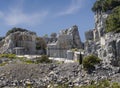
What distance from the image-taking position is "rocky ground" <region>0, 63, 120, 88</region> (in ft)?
164

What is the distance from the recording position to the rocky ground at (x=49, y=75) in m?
49.9

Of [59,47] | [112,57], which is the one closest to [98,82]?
[112,57]

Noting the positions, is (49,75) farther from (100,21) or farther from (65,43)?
(100,21)

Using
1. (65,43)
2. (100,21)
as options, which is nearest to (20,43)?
(65,43)

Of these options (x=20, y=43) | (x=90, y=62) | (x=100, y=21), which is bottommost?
(x=90, y=62)

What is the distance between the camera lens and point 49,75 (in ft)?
176

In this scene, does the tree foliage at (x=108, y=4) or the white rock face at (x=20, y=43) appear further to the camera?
the white rock face at (x=20, y=43)

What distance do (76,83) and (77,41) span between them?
4283cm

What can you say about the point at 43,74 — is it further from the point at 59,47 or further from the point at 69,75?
the point at 59,47

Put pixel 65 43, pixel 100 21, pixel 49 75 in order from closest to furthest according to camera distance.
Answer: pixel 49 75 → pixel 65 43 → pixel 100 21

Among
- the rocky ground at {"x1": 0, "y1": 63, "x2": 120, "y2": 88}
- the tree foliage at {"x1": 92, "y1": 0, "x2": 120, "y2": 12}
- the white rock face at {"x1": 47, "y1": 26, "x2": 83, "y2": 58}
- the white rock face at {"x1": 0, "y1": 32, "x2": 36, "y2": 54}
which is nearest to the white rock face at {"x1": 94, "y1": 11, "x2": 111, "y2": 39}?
the tree foliage at {"x1": 92, "y1": 0, "x2": 120, "y2": 12}

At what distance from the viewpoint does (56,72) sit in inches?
2143

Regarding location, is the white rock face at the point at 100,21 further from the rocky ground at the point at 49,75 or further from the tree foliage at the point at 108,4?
the rocky ground at the point at 49,75

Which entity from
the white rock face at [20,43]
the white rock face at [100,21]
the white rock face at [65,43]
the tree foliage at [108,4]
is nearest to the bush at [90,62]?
the white rock face at [65,43]
